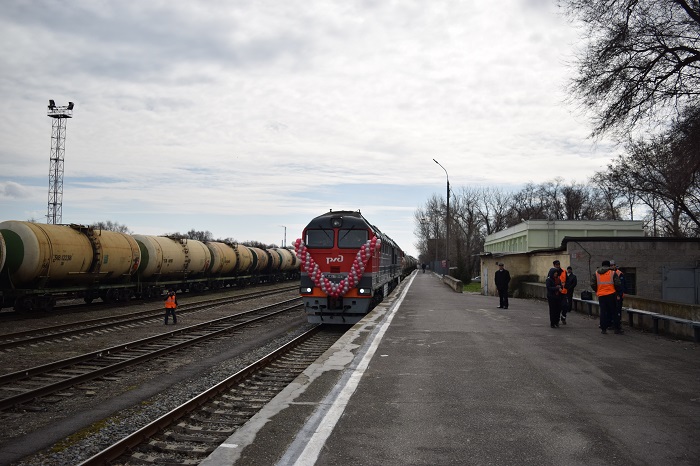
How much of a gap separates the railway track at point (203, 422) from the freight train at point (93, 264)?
461 inches

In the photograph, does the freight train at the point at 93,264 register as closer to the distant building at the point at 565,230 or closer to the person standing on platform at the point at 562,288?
the person standing on platform at the point at 562,288

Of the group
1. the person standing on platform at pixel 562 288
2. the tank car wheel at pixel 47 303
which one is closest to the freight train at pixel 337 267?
the person standing on platform at pixel 562 288

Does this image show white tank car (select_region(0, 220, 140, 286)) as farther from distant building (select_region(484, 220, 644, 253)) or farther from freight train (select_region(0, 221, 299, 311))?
distant building (select_region(484, 220, 644, 253))

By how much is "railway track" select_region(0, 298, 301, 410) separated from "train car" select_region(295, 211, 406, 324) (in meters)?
2.57

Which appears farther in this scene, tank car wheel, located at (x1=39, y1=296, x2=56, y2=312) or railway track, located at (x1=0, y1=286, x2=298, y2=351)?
tank car wheel, located at (x1=39, y1=296, x2=56, y2=312)

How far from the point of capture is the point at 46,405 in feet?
25.7

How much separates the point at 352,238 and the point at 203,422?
10077 millimetres

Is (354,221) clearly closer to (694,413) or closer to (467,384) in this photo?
(467,384)

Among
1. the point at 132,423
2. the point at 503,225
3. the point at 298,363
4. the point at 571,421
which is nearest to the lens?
the point at 571,421

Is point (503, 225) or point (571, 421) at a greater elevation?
point (503, 225)

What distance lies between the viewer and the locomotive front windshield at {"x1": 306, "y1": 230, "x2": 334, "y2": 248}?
54.3 feet

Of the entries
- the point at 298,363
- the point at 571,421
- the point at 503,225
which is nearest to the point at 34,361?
the point at 298,363

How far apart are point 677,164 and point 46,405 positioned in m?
13.7

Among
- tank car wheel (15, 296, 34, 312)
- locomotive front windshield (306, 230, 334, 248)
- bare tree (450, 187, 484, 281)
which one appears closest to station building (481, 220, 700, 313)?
locomotive front windshield (306, 230, 334, 248)
